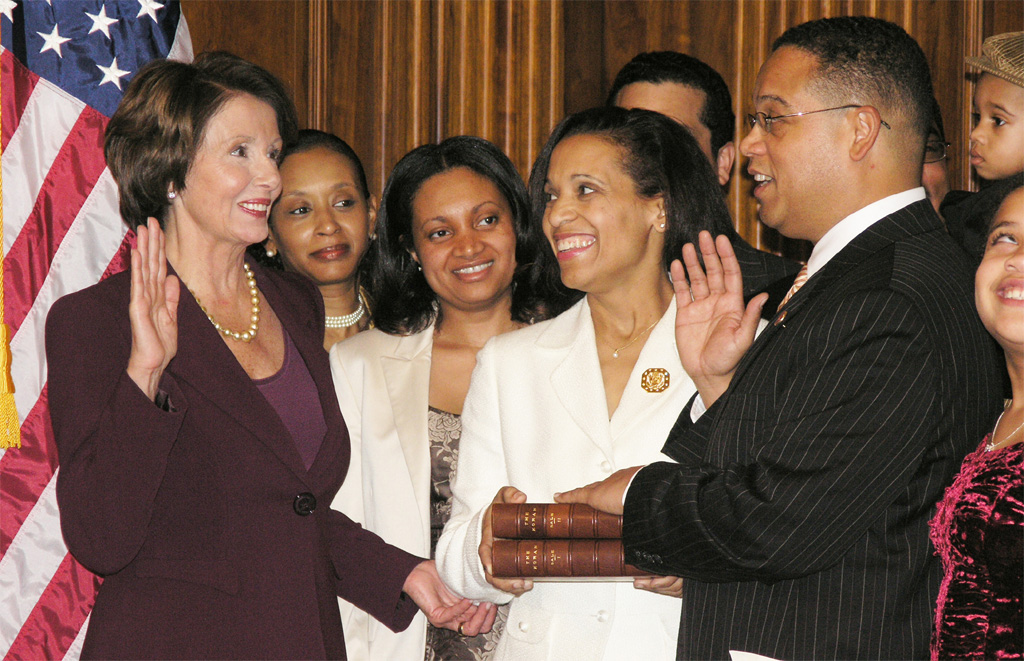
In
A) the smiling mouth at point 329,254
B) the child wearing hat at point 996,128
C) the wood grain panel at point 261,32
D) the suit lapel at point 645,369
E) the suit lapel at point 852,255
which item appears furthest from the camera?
the wood grain panel at point 261,32

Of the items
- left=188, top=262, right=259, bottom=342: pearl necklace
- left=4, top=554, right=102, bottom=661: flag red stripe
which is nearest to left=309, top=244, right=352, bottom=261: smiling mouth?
left=188, top=262, right=259, bottom=342: pearl necklace

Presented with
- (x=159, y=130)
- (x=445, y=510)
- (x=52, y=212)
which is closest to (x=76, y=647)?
(x=445, y=510)

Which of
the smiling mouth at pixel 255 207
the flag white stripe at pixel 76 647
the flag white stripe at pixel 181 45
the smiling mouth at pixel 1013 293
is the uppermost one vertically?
the flag white stripe at pixel 181 45

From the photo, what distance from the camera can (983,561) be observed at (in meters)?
1.71

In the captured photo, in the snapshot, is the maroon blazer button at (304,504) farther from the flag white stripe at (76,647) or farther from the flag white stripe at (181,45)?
the flag white stripe at (181,45)

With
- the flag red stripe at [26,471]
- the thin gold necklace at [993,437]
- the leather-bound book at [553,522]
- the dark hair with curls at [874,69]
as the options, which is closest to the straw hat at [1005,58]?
the dark hair with curls at [874,69]

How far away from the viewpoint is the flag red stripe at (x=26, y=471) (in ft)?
9.91

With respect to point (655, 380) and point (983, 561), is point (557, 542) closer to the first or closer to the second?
point (655, 380)

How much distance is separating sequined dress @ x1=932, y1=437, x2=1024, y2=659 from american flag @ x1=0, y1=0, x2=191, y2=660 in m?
2.45

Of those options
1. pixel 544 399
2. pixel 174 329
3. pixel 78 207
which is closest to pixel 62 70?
pixel 78 207

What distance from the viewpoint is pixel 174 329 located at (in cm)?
233

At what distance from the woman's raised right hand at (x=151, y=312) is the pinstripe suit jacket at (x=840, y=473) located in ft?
3.57

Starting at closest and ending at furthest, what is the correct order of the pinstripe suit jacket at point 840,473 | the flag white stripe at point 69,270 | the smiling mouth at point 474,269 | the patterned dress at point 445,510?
the pinstripe suit jacket at point 840,473
the patterned dress at point 445,510
the flag white stripe at point 69,270
the smiling mouth at point 474,269

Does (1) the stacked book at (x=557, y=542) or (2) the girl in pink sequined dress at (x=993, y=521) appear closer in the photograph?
(2) the girl in pink sequined dress at (x=993, y=521)
